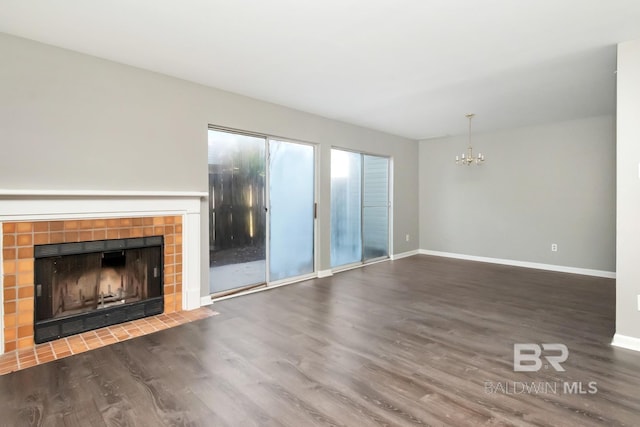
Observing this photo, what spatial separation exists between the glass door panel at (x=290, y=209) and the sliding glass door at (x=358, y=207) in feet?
2.06

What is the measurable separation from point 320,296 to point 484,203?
4.00 metres

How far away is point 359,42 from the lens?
2.71 m

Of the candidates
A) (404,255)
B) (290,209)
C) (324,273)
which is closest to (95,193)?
(290,209)

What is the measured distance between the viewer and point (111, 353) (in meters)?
2.60

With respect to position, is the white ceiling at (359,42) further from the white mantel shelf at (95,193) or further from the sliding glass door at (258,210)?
the white mantel shelf at (95,193)

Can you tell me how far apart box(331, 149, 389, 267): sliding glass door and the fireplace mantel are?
8.19ft

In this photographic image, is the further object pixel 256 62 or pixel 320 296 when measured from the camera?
pixel 320 296

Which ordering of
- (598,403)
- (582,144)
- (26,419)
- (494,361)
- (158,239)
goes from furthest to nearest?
1. (582,144)
2. (158,239)
3. (494,361)
4. (598,403)
5. (26,419)

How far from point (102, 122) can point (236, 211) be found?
1.68 meters

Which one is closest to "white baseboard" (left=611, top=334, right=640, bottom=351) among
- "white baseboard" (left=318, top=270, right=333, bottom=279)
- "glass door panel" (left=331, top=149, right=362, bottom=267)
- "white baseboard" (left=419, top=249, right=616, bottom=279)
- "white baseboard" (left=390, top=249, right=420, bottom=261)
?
"white baseboard" (left=419, top=249, right=616, bottom=279)

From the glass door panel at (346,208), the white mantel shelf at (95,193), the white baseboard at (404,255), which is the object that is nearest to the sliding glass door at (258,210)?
the white mantel shelf at (95,193)

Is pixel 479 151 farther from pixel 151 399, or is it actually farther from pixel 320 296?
pixel 151 399

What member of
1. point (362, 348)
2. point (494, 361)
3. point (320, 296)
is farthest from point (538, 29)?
point (320, 296)

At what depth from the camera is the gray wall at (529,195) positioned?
5.19 meters
